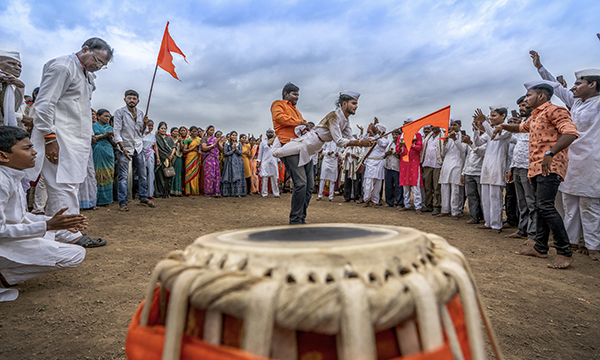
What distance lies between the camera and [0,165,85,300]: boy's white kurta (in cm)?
193

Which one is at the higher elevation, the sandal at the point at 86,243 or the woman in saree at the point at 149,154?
the woman in saree at the point at 149,154

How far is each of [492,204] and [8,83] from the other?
5.83m

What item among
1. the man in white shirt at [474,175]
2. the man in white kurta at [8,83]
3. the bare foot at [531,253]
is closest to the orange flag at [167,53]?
the man in white kurta at [8,83]

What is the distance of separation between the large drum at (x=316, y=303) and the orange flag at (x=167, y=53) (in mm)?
4570

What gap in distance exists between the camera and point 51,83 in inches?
108

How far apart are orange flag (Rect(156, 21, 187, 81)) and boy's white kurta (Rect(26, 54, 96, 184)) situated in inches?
65.8

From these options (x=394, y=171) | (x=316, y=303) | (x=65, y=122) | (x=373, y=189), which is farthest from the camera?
(x=373, y=189)

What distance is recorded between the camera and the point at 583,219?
3.51 metres

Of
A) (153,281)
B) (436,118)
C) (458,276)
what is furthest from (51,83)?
(436,118)

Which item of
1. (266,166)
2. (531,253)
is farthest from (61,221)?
(266,166)

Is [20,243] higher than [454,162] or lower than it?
lower

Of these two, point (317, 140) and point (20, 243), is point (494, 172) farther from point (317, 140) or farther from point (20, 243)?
point (20, 243)

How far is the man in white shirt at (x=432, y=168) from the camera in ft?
21.0

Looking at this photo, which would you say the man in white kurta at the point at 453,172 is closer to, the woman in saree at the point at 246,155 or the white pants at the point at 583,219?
the white pants at the point at 583,219
